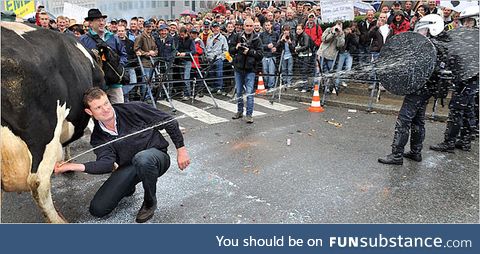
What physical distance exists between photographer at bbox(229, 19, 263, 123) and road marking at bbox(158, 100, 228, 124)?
2.22 feet

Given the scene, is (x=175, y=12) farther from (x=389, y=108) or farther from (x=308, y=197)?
(x=308, y=197)

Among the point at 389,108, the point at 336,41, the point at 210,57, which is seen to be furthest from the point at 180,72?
the point at 389,108

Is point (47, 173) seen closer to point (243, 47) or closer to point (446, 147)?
point (243, 47)

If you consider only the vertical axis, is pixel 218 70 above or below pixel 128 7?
below

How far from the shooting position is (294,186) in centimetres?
444

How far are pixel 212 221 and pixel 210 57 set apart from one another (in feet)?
23.2

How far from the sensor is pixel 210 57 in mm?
10211

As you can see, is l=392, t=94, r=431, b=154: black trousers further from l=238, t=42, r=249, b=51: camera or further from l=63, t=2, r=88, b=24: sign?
l=63, t=2, r=88, b=24: sign

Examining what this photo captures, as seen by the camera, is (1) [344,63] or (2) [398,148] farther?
(1) [344,63]

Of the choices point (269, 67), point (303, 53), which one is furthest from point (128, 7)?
point (303, 53)

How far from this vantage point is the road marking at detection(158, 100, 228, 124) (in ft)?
25.2

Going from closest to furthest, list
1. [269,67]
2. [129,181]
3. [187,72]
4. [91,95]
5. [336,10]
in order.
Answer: [91,95]
[129,181]
[336,10]
[187,72]
[269,67]

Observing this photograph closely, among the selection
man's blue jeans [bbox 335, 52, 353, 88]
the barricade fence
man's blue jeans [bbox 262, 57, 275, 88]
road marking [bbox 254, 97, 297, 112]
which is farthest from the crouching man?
man's blue jeans [bbox 335, 52, 353, 88]

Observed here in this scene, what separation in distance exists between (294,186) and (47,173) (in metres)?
2.45
